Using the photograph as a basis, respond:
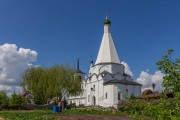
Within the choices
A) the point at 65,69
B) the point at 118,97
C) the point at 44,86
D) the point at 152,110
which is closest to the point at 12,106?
the point at 44,86

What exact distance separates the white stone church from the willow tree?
51.3 ft

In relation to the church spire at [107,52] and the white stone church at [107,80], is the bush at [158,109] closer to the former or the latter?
the white stone church at [107,80]

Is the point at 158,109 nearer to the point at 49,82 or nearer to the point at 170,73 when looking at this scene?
the point at 170,73

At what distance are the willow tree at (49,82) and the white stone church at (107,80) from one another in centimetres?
1563

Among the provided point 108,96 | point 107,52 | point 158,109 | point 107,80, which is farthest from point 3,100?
point 158,109

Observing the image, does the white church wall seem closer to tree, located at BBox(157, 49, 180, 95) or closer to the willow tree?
the willow tree

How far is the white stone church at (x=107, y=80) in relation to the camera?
215 feet

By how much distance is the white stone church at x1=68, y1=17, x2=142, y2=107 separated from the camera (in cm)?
6562

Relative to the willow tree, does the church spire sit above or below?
above

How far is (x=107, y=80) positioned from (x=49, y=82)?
23.5m

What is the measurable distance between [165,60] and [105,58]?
65802 mm

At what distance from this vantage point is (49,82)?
47.4m

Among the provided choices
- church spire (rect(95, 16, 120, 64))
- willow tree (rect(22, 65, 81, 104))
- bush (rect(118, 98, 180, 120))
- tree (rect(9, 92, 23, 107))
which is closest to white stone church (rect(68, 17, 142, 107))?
church spire (rect(95, 16, 120, 64))

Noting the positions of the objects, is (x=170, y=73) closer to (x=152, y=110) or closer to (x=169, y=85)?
(x=169, y=85)
